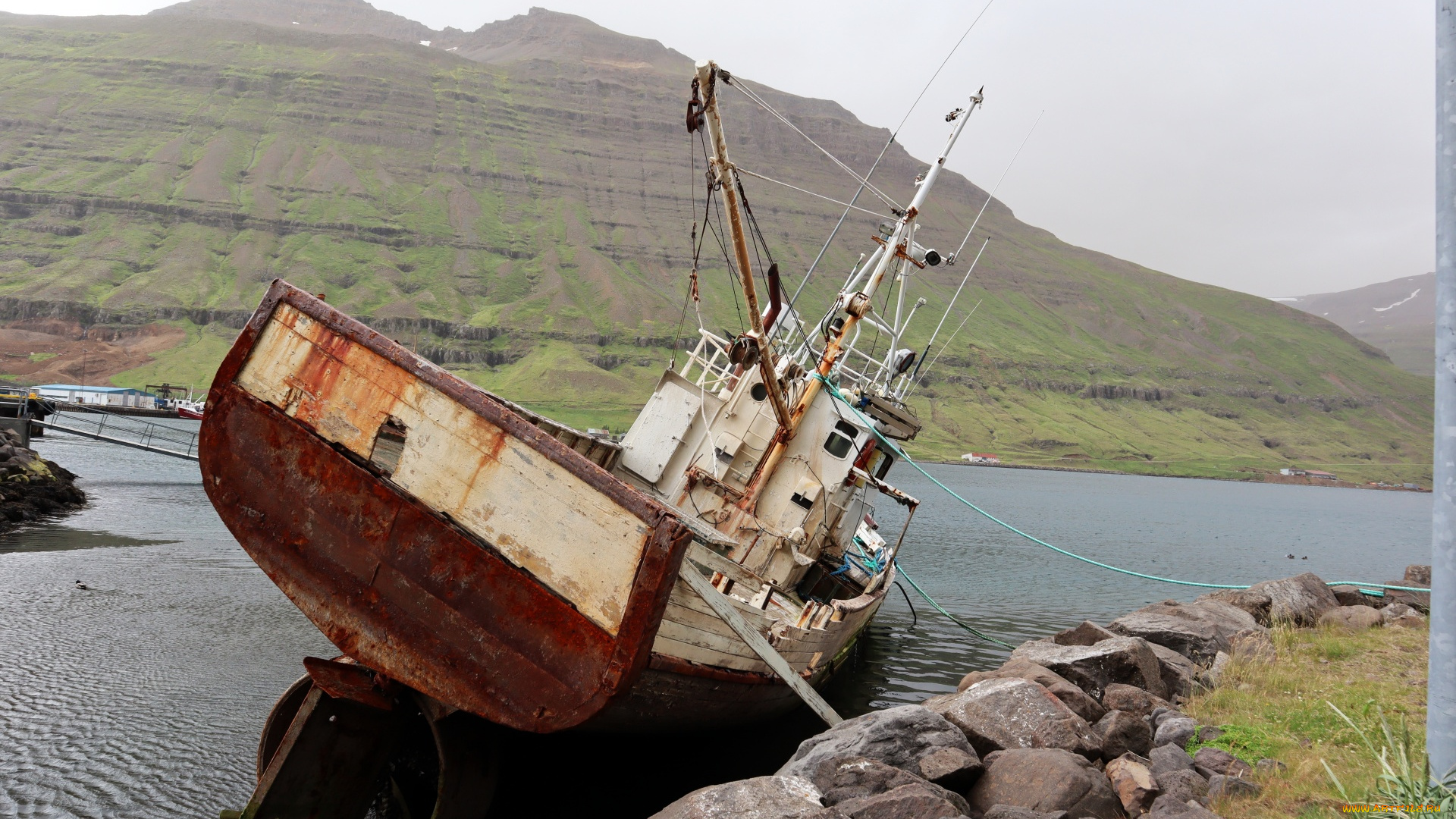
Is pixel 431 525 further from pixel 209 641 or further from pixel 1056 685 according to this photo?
pixel 209 641

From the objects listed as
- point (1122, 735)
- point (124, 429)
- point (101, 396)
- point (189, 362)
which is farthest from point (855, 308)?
point (189, 362)

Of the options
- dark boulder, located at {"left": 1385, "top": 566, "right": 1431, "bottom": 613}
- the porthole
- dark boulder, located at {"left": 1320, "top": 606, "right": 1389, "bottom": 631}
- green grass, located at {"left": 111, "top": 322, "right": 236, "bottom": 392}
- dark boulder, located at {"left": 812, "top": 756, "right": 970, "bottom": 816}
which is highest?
dark boulder, located at {"left": 1385, "top": 566, "right": 1431, "bottom": 613}

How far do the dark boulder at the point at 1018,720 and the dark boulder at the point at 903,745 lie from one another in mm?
336

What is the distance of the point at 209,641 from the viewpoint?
Result: 1697 cm

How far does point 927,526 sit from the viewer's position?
5244cm

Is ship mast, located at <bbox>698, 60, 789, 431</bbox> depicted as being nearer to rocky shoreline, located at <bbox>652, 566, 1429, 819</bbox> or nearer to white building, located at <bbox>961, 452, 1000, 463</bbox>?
rocky shoreline, located at <bbox>652, 566, 1429, 819</bbox>

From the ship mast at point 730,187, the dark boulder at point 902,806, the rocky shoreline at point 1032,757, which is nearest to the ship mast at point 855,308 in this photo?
the ship mast at point 730,187

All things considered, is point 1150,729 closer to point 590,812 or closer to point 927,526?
point 590,812

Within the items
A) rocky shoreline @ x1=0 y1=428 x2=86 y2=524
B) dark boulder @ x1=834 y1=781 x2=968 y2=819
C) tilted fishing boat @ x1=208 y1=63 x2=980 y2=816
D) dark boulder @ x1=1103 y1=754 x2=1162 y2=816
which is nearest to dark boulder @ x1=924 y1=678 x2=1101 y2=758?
dark boulder @ x1=1103 y1=754 x2=1162 y2=816

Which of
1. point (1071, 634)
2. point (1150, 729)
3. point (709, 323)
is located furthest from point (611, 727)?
point (709, 323)

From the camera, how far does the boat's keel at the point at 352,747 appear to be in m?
7.78

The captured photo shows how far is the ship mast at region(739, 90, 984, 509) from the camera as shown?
53.2 ft

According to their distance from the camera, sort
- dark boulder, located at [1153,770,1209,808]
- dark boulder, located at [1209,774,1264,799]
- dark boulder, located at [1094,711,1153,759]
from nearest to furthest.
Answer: dark boulder, located at [1209,774,1264,799] < dark boulder, located at [1153,770,1209,808] < dark boulder, located at [1094,711,1153,759]

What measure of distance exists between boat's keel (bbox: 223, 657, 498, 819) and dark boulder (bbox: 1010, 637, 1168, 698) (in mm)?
7297
